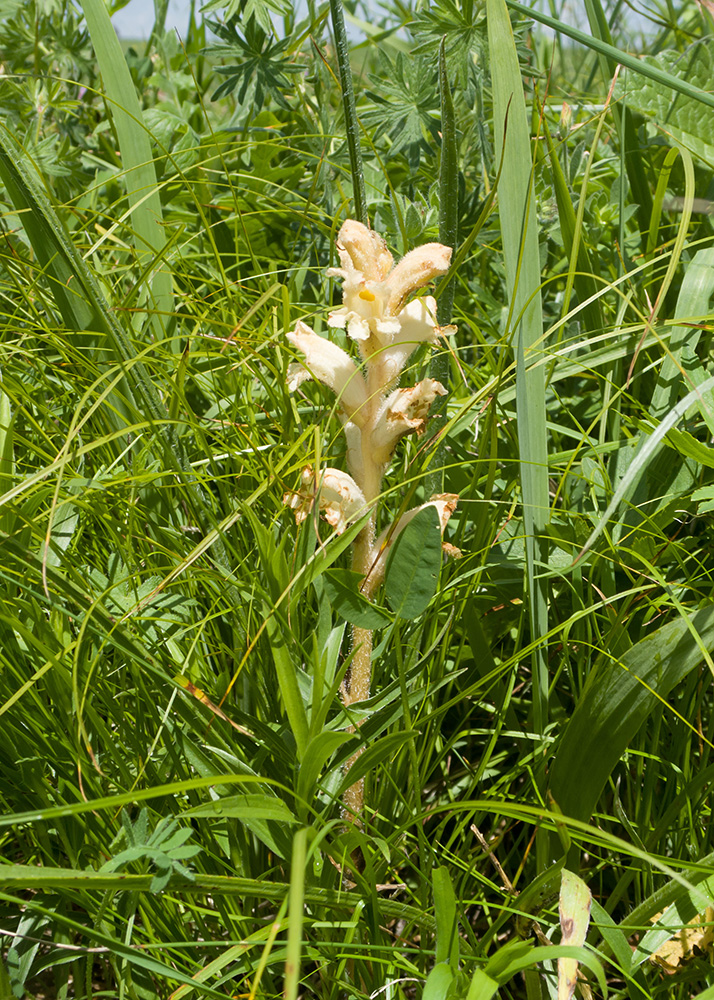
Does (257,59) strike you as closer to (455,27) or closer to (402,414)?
(455,27)

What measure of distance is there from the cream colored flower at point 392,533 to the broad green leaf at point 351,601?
0.12m

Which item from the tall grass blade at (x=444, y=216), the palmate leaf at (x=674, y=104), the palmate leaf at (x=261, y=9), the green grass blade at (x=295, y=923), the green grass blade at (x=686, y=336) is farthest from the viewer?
the palmate leaf at (x=674, y=104)

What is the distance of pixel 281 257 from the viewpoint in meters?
2.10

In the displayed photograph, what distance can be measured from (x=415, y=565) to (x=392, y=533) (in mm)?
154

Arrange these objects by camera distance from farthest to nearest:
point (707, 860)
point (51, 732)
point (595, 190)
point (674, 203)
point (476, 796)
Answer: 1. point (595, 190)
2. point (674, 203)
3. point (476, 796)
4. point (51, 732)
5. point (707, 860)

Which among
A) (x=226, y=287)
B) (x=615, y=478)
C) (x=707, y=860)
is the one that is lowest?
(x=707, y=860)

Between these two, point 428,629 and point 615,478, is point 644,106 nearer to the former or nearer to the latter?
point 615,478

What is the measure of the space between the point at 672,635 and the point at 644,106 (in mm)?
1341

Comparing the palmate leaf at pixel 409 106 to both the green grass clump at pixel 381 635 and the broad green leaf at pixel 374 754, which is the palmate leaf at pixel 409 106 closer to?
the green grass clump at pixel 381 635

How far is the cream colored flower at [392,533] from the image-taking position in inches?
43.1

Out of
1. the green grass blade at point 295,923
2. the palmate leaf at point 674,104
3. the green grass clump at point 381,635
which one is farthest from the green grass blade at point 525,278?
the palmate leaf at point 674,104

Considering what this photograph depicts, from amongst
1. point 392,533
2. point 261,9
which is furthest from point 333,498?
point 261,9

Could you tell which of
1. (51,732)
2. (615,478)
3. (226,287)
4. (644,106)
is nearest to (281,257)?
(226,287)

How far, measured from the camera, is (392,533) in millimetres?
1145
